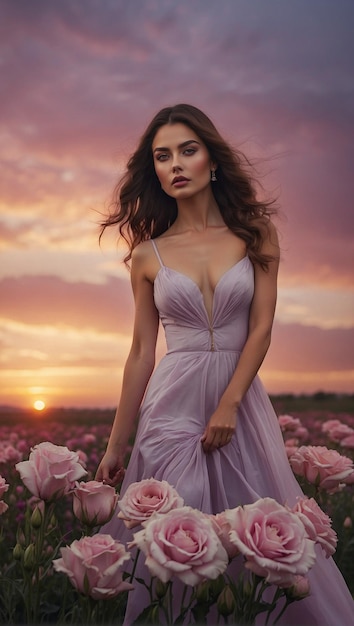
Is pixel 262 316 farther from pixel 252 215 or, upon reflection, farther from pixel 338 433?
pixel 338 433

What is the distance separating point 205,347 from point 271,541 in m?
1.70

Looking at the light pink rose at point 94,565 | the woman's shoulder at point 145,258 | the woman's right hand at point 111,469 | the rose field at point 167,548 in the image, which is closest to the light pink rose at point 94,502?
the rose field at point 167,548

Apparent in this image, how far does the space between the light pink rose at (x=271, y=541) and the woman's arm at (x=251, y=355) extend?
132cm

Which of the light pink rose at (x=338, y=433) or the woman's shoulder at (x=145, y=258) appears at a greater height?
the woman's shoulder at (x=145, y=258)

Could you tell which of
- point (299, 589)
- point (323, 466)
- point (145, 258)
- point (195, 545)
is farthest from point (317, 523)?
point (145, 258)

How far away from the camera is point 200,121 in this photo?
3617 mm

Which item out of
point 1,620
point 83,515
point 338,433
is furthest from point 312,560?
point 338,433

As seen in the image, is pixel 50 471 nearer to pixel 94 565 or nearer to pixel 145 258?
pixel 94 565

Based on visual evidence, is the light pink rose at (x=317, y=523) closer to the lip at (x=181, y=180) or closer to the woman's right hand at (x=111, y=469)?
the woman's right hand at (x=111, y=469)

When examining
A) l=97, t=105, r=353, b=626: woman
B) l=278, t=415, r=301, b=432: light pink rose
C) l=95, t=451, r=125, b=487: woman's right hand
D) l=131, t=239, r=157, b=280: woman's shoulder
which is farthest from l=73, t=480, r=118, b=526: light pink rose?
l=278, t=415, r=301, b=432: light pink rose

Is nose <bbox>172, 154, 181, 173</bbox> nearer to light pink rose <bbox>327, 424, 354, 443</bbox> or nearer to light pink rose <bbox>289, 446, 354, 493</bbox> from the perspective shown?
light pink rose <bbox>289, 446, 354, 493</bbox>

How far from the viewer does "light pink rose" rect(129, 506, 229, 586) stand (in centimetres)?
157

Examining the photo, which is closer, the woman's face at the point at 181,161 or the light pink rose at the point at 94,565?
the light pink rose at the point at 94,565

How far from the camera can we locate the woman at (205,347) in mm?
3137
